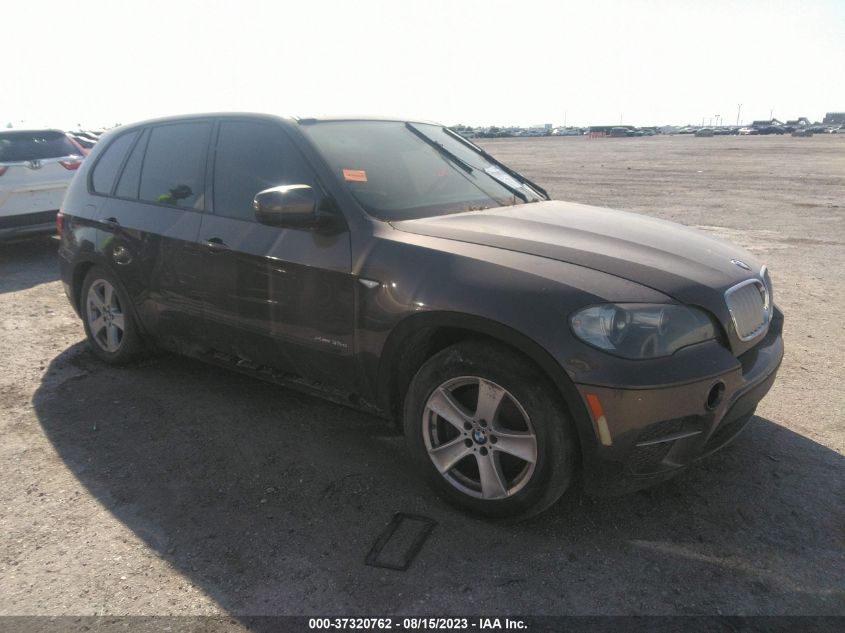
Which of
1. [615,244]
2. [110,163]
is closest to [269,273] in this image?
[615,244]

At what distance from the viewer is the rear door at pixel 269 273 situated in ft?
10.5

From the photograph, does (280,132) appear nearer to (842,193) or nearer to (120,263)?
(120,263)

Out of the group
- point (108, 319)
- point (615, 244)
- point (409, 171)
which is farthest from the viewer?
point (108, 319)

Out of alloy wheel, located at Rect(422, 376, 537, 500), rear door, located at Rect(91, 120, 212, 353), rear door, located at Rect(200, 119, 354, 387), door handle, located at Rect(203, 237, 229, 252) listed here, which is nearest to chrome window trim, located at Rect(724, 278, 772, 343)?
alloy wheel, located at Rect(422, 376, 537, 500)

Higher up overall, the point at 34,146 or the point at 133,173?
the point at 34,146

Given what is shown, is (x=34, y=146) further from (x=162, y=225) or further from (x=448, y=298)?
(x=448, y=298)

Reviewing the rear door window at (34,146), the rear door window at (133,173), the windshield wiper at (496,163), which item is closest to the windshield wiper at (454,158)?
the windshield wiper at (496,163)

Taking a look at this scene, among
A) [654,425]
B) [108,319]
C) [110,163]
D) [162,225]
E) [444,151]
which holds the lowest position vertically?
[108,319]

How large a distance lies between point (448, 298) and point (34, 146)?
798 centimetres

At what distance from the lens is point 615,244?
3051mm

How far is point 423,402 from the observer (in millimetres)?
2900

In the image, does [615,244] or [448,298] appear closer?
[448,298]

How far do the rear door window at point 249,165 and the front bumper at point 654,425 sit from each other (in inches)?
73.9

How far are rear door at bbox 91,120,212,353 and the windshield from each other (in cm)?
94
